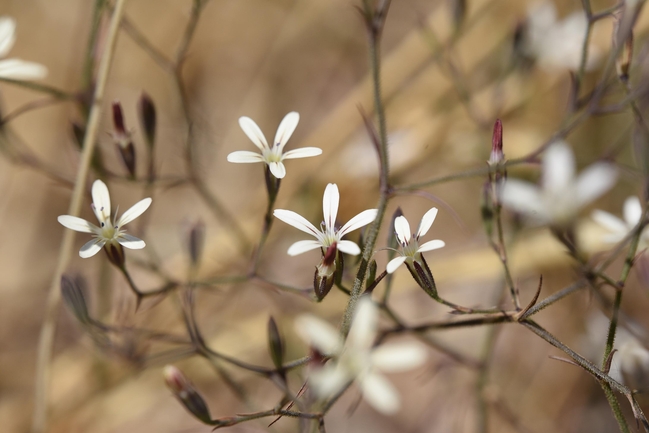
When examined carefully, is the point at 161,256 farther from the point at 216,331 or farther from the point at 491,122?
the point at 491,122

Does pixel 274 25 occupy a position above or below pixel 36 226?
above

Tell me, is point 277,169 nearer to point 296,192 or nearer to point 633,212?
point 633,212

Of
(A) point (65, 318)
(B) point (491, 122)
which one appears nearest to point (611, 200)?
(B) point (491, 122)

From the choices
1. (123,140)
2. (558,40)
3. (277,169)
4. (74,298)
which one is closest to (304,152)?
(277,169)

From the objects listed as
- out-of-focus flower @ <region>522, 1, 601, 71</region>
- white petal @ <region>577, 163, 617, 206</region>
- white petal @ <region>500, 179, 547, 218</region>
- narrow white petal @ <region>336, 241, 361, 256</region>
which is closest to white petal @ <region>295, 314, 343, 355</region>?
narrow white petal @ <region>336, 241, 361, 256</region>

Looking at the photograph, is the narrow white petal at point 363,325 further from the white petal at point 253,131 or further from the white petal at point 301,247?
the white petal at point 253,131

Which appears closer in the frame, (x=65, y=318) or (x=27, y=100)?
(x=65, y=318)

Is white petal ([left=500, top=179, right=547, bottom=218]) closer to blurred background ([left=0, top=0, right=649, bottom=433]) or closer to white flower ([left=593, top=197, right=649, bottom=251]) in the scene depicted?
white flower ([left=593, top=197, right=649, bottom=251])
